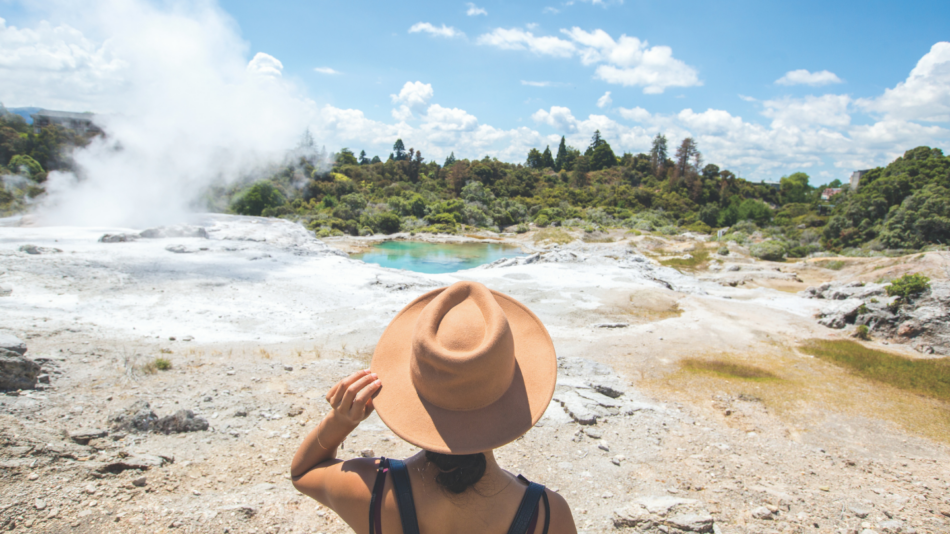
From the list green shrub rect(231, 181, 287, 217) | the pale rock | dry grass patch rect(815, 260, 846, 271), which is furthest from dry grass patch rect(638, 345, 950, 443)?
green shrub rect(231, 181, 287, 217)

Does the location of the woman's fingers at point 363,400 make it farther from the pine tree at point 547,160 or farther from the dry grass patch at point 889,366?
the pine tree at point 547,160

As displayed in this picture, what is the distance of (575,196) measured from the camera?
6334cm

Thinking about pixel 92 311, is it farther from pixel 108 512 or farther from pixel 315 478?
pixel 315 478

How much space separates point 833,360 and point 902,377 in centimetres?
115

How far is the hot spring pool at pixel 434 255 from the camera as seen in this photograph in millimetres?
28828

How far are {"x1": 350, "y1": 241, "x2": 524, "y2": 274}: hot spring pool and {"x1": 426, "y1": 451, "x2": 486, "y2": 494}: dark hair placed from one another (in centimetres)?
2546

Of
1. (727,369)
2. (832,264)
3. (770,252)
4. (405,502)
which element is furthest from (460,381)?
(770,252)

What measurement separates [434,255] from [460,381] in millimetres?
Result: 32488

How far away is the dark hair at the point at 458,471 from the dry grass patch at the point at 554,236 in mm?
37752

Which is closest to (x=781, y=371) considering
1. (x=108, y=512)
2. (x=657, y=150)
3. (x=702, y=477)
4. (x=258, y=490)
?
(x=702, y=477)

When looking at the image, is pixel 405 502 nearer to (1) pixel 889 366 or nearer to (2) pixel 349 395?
(2) pixel 349 395

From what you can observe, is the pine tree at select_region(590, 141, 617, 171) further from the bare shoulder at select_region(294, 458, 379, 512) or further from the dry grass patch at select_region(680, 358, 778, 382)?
the bare shoulder at select_region(294, 458, 379, 512)

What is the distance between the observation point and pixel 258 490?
3605 mm

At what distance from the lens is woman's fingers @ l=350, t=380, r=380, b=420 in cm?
125
